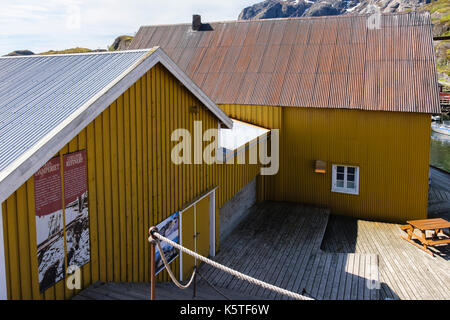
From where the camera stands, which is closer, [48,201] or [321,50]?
[48,201]

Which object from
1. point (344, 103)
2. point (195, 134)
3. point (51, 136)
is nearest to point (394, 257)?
point (344, 103)

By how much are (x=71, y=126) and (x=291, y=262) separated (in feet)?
22.7

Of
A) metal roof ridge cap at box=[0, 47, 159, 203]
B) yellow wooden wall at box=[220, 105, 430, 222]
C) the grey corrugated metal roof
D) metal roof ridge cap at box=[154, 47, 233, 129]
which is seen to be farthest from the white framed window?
metal roof ridge cap at box=[0, 47, 159, 203]

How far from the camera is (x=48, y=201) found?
5.09 metres

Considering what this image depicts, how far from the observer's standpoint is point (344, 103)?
13.6 metres

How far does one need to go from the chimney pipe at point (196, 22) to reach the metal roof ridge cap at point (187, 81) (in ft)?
32.9

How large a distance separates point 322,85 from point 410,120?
3.23m

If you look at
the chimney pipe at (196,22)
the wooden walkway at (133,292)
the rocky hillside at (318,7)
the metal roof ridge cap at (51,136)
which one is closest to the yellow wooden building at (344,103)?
the chimney pipe at (196,22)

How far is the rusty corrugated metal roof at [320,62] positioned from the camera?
13.6m

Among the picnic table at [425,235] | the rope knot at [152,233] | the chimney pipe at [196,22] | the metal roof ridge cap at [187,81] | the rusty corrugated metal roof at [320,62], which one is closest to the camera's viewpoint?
the rope knot at [152,233]

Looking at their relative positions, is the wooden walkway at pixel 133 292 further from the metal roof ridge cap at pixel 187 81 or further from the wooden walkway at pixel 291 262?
the metal roof ridge cap at pixel 187 81

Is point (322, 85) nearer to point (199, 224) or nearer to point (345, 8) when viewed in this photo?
point (199, 224)

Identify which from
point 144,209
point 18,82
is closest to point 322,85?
point 144,209

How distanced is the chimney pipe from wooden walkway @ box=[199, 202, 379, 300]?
993 cm
